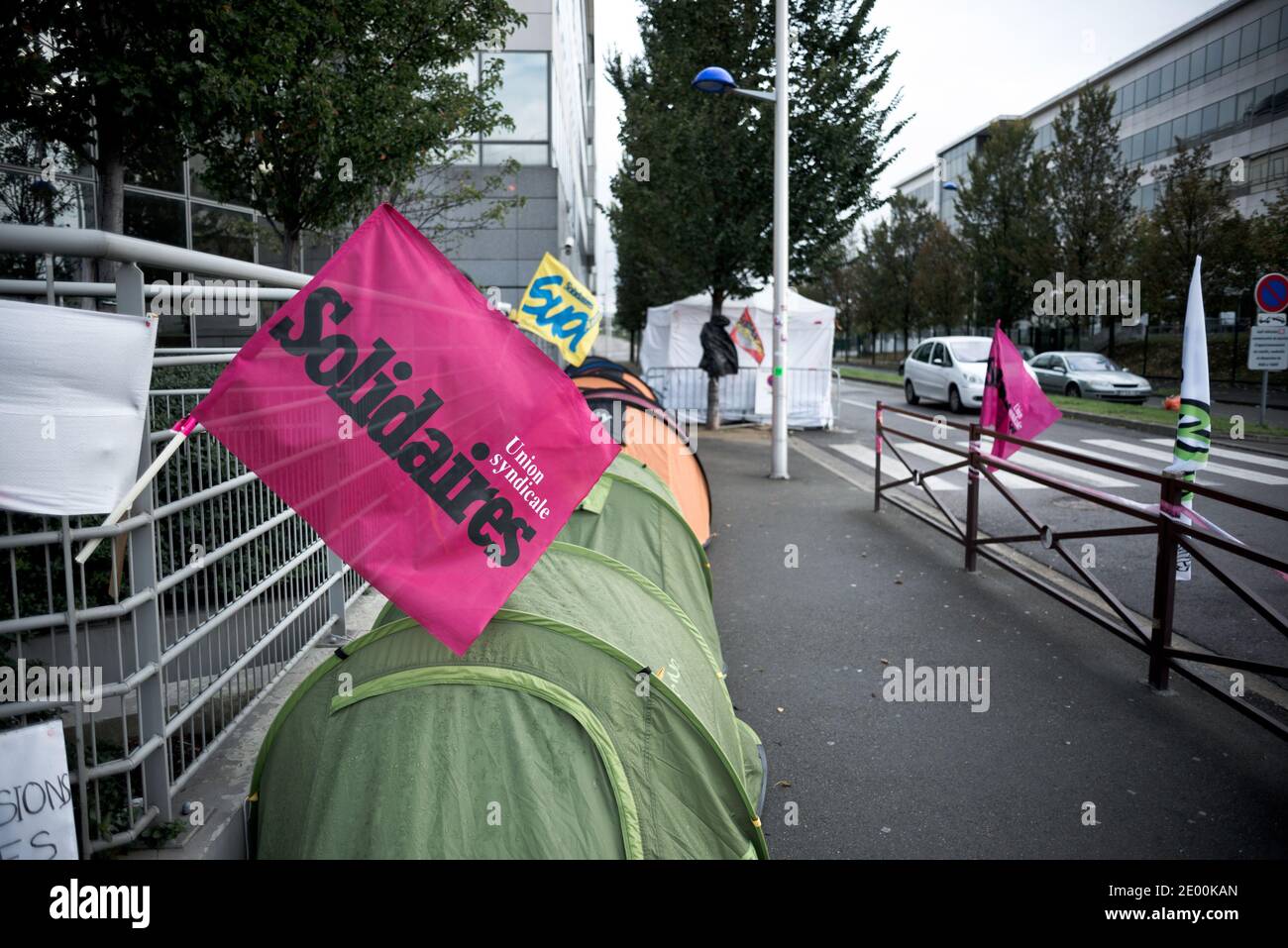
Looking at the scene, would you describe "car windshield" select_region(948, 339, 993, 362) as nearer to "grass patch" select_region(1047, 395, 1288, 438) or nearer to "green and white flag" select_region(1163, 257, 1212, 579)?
"grass patch" select_region(1047, 395, 1288, 438)

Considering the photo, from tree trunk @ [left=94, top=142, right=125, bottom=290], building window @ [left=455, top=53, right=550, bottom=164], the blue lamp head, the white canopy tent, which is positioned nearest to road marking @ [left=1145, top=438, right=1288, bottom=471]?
the white canopy tent

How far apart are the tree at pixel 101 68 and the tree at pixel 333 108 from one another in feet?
1.44

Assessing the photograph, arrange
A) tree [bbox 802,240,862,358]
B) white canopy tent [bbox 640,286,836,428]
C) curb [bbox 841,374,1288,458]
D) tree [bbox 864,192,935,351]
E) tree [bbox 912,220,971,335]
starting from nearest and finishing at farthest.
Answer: curb [bbox 841,374,1288,458]
white canopy tent [bbox 640,286,836,428]
tree [bbox 912,220,971,335]
tree [bbox 864,192,935,351]
tree [bbox 802,240,862,358]

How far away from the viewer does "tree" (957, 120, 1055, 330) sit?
3781cm

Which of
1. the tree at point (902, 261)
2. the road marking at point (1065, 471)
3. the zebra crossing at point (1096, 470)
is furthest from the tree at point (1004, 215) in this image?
the road marking at point (1065, 471)

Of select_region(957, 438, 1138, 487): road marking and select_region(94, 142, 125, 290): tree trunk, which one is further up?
select_region(94, 142, 125, 290): tree trunk

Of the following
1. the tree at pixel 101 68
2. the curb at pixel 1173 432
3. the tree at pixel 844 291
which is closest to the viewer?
the tree at pixel 101 68

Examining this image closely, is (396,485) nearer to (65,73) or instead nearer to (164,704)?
(164,704)

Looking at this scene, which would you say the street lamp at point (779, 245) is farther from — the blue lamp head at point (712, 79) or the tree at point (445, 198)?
the tree at point (445, 198)

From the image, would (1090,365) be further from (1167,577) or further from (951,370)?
(1167,577)

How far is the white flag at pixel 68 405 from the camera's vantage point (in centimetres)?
229

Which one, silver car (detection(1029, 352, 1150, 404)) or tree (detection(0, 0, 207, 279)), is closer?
tree (detection(0, 0, 207, 279))

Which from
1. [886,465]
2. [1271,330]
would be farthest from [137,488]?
[1271,330]

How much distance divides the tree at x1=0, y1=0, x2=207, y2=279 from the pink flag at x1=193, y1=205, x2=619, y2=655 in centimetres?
504
